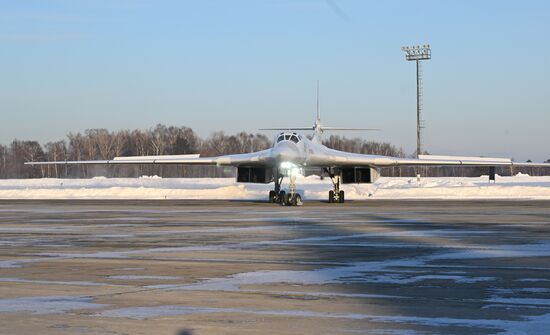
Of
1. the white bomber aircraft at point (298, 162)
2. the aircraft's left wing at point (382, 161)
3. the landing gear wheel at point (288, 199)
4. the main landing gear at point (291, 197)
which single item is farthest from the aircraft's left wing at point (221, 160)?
the aircraft's left wing at point (382, 161)

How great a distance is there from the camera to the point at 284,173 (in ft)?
124

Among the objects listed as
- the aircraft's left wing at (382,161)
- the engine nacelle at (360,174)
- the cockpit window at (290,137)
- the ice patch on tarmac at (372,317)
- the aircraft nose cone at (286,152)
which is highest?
the cockpit window at (290,137)

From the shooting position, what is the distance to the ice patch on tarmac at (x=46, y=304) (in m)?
8.10

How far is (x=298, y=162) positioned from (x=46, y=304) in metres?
27.6

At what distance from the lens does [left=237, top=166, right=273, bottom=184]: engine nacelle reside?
129ft

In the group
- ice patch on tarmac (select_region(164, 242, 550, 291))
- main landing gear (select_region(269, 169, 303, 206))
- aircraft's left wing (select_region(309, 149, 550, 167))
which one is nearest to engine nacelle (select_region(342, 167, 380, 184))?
aircraft's left wing (select_region(309, 149, 550, 167))

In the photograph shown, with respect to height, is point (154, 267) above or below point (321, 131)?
below

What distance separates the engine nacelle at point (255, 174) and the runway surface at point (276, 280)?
62.3 ft

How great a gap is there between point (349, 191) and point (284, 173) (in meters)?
12.2

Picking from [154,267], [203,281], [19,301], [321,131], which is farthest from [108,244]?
[321,131]

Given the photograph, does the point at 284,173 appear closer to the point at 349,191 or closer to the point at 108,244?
the point at 349,191

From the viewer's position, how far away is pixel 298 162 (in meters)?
35.8

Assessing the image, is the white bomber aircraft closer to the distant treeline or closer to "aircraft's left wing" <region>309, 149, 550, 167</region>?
"aircraft's left wing" <region>309, 149, 550, 167</region>

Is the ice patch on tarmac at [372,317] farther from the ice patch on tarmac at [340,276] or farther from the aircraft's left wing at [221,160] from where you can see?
the aircraft's left wing at [221,160]
